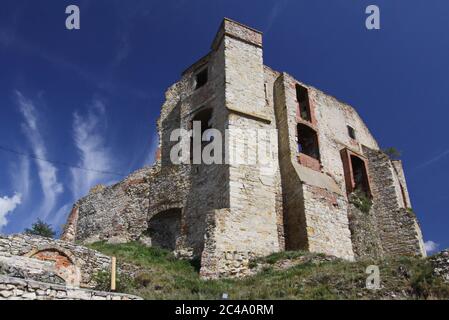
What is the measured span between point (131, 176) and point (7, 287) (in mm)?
13090

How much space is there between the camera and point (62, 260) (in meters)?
11.5

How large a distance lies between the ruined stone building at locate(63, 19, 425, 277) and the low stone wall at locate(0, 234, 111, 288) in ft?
9.72

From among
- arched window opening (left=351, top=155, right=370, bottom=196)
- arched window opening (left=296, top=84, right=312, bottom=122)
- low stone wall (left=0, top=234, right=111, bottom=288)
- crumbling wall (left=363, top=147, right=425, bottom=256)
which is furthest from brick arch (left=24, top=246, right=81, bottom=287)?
arched window opening (left=351, top=155, right=370, bottom=196)

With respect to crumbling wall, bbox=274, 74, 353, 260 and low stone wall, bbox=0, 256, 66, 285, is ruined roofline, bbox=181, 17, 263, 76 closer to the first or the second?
crumbling wall, bbox=274, 74, 353, 260

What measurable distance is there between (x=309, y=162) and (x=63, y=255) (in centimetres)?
944

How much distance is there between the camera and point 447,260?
8.81m

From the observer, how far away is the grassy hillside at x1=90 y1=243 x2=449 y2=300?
336 inches

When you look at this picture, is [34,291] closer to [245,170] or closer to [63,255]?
[63,255]

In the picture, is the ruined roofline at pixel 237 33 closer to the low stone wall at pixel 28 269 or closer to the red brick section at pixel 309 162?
the red brick section at pixel 309 162

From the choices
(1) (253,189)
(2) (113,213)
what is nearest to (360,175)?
(1) (253,189)

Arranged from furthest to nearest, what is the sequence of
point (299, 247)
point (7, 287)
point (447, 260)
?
point (299, 247)
point (447, 260)
point (7, 287)
